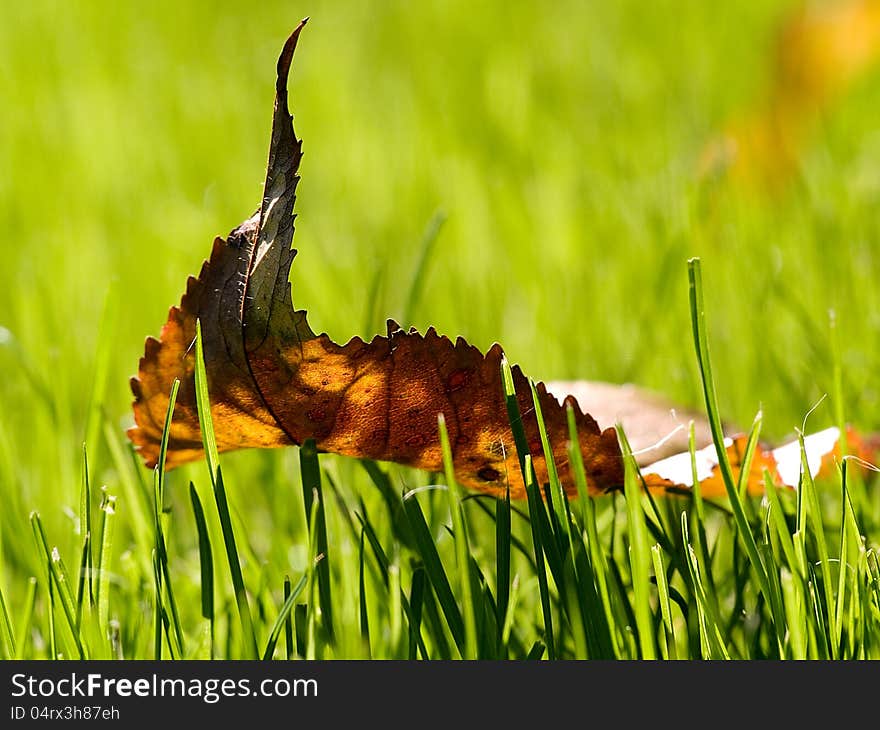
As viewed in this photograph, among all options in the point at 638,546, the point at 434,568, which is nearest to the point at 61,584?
the point at 434,568

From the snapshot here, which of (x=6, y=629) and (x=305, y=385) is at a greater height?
(x=305, y=385)

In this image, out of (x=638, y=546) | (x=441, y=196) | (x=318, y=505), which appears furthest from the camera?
(x=441, y=196)

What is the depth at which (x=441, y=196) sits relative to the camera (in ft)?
6.88

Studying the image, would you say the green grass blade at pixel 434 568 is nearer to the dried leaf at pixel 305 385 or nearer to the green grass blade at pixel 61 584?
the dried leaf at pixel 305 385

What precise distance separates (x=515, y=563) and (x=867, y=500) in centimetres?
33

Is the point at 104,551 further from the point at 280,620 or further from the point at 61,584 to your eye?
the point at 280,620

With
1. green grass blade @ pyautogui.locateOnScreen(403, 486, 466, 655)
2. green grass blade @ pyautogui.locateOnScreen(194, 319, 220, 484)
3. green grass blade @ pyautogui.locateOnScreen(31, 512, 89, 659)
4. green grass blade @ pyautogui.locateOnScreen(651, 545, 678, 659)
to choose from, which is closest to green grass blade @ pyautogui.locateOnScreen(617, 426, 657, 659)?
green grass blade @ pyautogui.locateOnScreen(651, 545, 678, 659)

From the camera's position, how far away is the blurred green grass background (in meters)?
1.32

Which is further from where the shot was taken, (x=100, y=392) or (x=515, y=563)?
(x=515, y=563)

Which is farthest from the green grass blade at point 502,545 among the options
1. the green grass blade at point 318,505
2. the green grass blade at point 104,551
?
the green grass blade at point 104,551

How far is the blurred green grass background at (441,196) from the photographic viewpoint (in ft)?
4.34

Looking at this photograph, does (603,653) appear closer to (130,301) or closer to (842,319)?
(842,319)

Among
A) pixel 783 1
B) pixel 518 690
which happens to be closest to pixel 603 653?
pixel 518 690

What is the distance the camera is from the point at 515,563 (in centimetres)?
102
